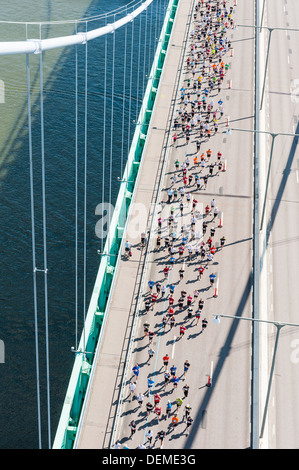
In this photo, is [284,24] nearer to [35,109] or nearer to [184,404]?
[35,109]

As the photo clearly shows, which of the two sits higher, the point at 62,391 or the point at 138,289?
the point at 138,289

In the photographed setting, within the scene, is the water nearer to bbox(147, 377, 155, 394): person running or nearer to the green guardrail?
the green guardrail

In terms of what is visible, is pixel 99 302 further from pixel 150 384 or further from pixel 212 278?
pixel 150 384

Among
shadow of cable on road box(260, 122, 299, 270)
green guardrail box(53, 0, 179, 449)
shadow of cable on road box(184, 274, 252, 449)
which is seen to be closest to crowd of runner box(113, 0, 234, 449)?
shadow of cable on road box(184, 274, 252, 449)

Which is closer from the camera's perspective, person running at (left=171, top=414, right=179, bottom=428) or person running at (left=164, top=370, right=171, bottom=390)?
person running at (left=171, top=414, right=179, bottom=428)

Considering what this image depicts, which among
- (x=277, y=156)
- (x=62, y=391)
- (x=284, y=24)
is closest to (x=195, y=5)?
(x=284, y=24)
